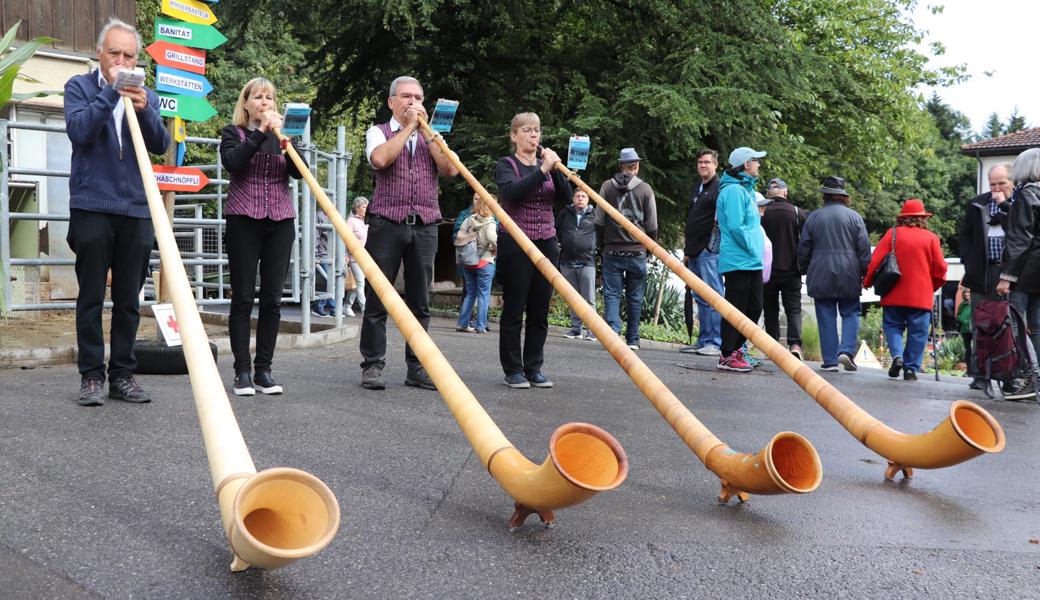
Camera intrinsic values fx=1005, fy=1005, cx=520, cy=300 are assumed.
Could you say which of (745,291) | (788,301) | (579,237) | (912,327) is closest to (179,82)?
(745,291)

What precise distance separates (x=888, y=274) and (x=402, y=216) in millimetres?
5138

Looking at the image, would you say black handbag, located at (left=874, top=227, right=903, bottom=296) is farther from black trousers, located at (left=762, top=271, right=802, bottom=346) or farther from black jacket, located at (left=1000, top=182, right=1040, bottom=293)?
black jacket, located at (left=1000, top=182, right=1040, bottom=293)

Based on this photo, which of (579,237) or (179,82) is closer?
(179,82)

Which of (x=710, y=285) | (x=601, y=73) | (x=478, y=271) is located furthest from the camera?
(x=601, y=73)

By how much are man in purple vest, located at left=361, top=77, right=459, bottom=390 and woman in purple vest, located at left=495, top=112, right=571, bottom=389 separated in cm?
52

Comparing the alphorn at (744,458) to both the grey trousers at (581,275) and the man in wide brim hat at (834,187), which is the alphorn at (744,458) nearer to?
the man in wide brim hat at (834,187)

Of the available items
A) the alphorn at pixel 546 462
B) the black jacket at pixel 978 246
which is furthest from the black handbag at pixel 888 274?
the alphorn at pixel 546 462

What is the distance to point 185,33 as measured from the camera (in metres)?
7.22

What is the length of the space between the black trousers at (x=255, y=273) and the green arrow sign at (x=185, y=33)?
74.4 inches

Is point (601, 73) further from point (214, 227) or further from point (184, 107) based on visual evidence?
point (184, 107)

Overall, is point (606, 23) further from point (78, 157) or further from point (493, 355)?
point (78, 157)

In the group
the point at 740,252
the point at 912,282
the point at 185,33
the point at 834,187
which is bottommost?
the point at 912,282

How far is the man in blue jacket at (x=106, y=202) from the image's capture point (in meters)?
5.46

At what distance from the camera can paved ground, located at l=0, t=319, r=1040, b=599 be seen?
10.0 ft
